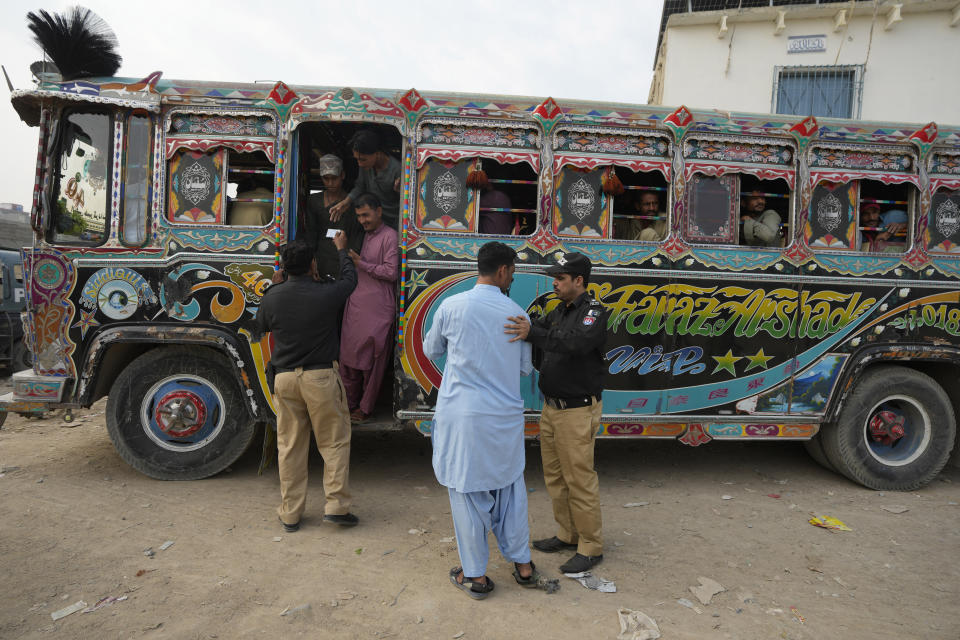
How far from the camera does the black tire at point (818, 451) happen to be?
5305 mm

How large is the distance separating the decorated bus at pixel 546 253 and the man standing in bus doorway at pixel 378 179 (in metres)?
0.52

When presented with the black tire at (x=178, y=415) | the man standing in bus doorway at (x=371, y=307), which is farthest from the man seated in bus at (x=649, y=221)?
the black tire at (x=178, y=415)

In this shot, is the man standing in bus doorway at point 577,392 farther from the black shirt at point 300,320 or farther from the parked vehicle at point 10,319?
the parked vehicle at point 10,319

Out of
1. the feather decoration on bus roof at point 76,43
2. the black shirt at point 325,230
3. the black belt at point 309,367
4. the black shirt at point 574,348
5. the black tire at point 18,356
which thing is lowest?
the black tire at point 18,356

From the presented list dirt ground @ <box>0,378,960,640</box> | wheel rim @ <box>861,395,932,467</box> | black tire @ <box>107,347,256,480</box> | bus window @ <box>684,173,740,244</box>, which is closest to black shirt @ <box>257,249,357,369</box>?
black tire @ <box>107,347,256,480</box>

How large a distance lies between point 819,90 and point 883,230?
863 centimetres

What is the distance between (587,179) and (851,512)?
3.47 m

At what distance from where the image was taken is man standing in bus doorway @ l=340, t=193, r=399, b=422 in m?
4.62

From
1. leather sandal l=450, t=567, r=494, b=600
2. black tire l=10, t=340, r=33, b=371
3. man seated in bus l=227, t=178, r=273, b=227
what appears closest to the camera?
leather sandal l=450, t=567, r=494, b=600

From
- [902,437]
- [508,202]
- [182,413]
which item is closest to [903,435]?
[902,437]

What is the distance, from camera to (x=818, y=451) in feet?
17.7

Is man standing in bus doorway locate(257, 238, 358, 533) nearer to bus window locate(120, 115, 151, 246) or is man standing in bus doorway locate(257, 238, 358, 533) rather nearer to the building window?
bus window locate(120, 115, 151, 246)

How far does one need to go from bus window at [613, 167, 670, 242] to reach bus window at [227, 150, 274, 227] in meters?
2.89

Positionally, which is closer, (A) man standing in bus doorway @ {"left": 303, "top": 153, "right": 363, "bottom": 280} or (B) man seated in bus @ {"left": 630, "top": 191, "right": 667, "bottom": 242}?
(B) man seated in bus @ {"left": 630, "top": 191, "right": 667, "bottom": 242}
